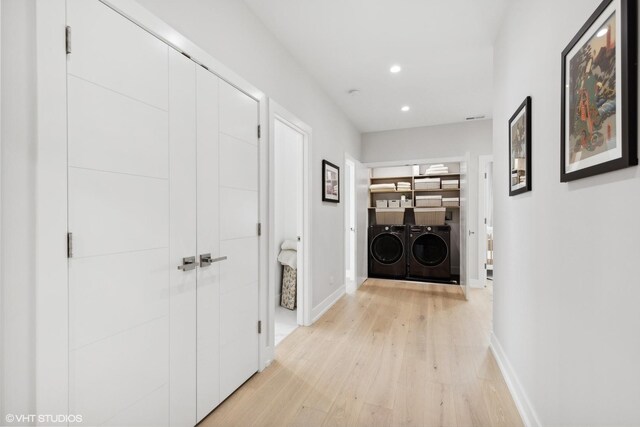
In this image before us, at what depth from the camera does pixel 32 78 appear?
949 millimetres

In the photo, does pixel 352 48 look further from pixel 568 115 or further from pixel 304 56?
pixel 568 115

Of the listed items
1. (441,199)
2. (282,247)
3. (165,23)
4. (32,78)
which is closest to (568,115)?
(165,23)

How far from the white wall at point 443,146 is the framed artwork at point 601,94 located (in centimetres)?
337

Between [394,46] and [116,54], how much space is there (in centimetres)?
218

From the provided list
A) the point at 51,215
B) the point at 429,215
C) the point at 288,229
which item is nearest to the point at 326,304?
the point at 288,229

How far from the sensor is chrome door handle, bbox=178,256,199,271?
4.95ft

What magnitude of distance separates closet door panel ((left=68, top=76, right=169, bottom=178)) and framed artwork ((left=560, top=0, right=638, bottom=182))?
1.69 meters

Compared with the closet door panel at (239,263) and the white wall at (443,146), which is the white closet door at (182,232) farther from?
the white wall at (443,146)

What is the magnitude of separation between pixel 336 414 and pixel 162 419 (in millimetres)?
908

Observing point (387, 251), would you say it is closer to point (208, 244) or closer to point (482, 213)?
point (482, 213)

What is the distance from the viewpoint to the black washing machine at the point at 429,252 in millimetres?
4961

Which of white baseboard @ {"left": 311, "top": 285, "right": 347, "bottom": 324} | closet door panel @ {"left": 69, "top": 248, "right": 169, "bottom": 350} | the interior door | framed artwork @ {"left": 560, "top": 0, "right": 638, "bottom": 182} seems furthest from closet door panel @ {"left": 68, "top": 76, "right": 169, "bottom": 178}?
the interior door

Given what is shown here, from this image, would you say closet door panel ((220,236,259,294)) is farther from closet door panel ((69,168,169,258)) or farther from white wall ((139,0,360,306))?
white wall ((139,0,360,306))

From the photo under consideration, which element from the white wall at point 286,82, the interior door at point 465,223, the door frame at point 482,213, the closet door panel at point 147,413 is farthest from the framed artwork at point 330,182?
the closet door panel at point 147,413
